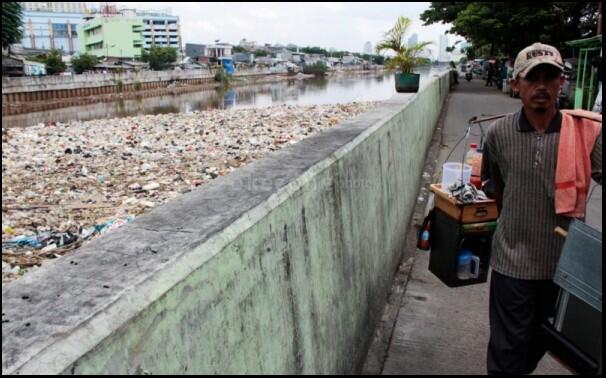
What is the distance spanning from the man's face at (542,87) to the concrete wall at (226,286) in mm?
952

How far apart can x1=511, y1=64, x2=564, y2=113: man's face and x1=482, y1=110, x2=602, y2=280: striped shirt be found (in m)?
0.08

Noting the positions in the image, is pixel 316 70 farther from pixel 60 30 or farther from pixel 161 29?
pixel 60 30

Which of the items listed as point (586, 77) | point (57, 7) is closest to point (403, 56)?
point (586, 77)

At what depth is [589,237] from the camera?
1.83 metres

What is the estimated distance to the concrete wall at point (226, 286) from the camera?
106 cm

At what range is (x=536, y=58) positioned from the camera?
2195 millimetres

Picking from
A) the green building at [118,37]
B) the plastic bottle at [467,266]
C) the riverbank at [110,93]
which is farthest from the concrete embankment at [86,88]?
the plastic bottle at [467,266]

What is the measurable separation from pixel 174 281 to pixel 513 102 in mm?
19152

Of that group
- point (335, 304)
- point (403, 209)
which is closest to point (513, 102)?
point (403, 209)

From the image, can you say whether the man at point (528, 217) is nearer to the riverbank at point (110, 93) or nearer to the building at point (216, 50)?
the riverbank at point (110, 93)

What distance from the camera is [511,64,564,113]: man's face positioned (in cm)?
221

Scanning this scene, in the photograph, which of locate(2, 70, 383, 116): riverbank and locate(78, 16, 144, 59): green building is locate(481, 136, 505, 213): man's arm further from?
locate(78, 16, 144, 59): green building

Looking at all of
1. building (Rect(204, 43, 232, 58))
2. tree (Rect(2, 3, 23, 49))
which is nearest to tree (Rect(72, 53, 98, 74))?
tree (Rect(2, 3, 23, 49))

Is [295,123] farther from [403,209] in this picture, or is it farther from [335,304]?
[335,304]
